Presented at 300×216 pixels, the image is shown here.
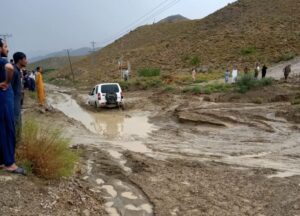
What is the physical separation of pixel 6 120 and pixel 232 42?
5538 cm

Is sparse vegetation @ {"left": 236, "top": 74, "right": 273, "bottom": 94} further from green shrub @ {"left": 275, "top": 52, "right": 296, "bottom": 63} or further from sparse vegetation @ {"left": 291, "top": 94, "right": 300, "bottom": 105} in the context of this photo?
green shrub @ {"left": 275, "top": 52, "right": 296, "bottom": 63}

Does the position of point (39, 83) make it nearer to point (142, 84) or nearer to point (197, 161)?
point (197, 161)

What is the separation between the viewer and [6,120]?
6.41 meters

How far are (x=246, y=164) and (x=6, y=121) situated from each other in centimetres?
616

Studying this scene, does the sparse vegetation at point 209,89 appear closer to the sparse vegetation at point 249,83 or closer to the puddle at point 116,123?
the sparse vegetation at point 249,83

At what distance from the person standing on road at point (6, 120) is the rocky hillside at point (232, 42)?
4425cm

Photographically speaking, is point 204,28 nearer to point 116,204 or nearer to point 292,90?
point 292,90

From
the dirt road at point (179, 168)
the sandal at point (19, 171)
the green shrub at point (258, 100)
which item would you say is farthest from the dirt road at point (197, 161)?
the green shrub at point (258, 100)

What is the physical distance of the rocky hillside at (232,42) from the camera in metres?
53.4

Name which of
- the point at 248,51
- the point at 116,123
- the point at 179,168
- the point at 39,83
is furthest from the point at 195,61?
the point at 179,168

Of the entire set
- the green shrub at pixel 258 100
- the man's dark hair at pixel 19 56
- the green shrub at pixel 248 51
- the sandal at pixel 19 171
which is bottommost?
the green shrub at pixel 258 100

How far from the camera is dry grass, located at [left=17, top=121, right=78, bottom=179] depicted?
704 cm

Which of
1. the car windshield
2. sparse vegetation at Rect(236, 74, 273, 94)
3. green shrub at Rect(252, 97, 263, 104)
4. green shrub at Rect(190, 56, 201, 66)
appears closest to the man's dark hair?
the car windshield

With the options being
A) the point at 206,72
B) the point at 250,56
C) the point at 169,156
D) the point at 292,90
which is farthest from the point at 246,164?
the point at 250,56
